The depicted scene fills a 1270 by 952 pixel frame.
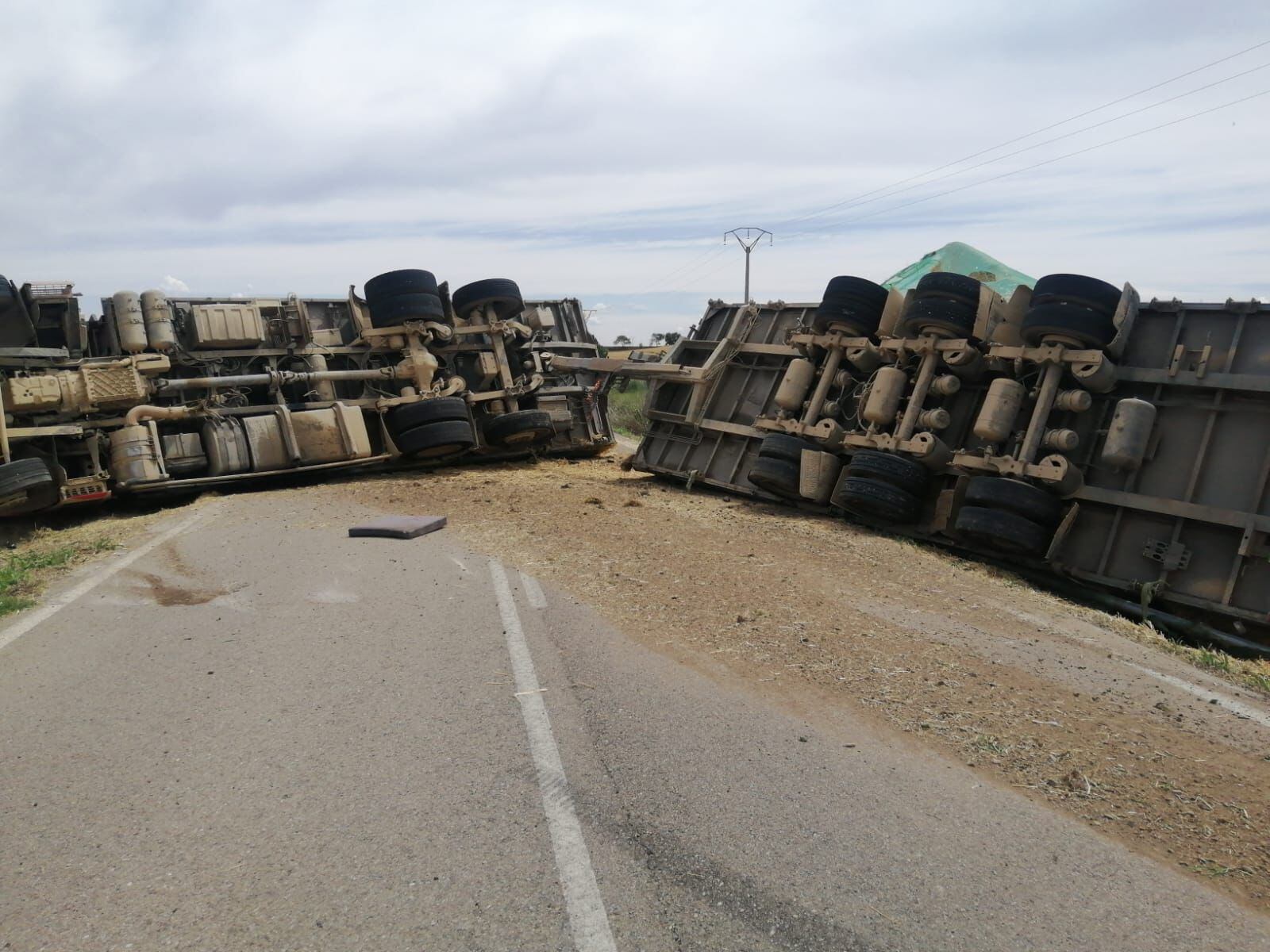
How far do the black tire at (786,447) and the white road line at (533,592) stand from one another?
4751 millimetres

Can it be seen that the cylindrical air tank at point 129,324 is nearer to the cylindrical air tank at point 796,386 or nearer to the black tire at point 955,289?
the cylindrical air tank at point 796,386

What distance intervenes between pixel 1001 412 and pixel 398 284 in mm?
8566

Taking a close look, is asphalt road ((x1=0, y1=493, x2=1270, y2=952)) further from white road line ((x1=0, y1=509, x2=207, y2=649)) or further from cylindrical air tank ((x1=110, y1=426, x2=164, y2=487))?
cylindrical air tank ((x1=110, y1=426, x2=164, y2=487))

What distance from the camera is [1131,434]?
28.3ft

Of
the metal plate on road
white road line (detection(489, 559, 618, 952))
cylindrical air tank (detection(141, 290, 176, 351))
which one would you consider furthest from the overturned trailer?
cylindrical air tank (detection(141, 290, 176, 351))

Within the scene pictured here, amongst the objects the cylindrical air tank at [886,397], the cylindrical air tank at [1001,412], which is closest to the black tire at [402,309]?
the cylindrical air tank at [886,397]

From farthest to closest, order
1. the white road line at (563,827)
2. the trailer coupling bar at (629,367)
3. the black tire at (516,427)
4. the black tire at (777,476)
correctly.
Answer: the black tire at (516,427)
the trailer coupling bar at (629,367)
the black tire at (777,476)
the white road line at (563,827)

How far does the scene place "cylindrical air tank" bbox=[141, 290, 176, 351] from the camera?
40.5 feet

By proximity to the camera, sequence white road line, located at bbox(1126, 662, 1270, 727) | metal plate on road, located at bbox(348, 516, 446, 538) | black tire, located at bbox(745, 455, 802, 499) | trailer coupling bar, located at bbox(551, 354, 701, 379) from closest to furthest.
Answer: white road line, located at bbox(1126, 662, 1270, 727)
metal plate on road, located at bbox(348, 516, 446, 538)
black tire, located at bbox(745, 455, 802, 499)
trailer coupling bar, located at bbox(551, 354, 701, 379)

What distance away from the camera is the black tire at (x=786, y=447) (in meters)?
11.2

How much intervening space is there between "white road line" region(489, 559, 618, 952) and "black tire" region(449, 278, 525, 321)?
10211 millimetres

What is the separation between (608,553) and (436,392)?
6.79m

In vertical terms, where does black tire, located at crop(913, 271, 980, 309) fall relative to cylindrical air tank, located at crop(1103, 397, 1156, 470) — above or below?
above

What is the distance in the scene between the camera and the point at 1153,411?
868 centimetres
